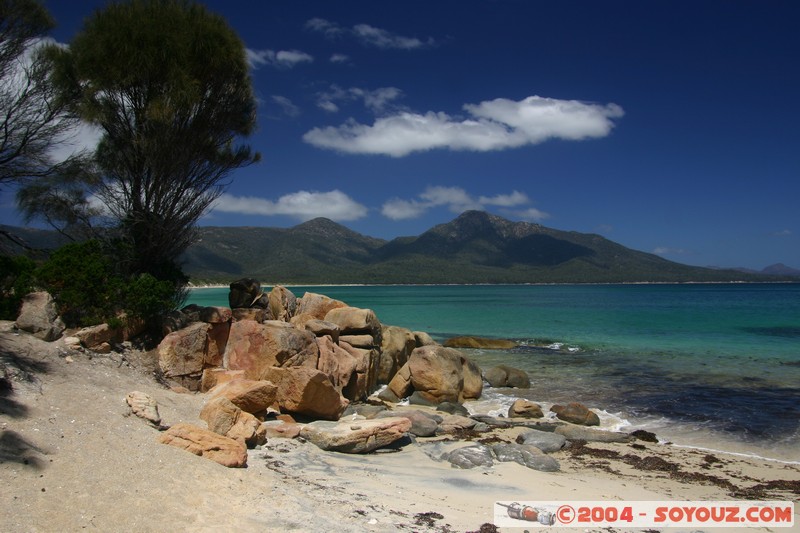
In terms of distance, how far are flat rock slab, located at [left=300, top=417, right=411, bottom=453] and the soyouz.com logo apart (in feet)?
11.2

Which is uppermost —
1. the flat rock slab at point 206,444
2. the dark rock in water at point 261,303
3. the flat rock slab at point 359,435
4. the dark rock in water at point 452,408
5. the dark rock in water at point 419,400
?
the dark rock in water at point 261,303

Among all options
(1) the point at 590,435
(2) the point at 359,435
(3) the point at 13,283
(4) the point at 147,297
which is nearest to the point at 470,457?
(2) the point at 359,435

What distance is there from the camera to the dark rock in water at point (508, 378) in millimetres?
20672

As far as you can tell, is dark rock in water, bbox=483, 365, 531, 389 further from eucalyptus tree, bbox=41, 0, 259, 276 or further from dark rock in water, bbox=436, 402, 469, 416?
eucalyptus tree, bbox=41, 0, 259, 276

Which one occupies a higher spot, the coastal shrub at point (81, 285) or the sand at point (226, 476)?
the coastal shrub at point (81, 285)

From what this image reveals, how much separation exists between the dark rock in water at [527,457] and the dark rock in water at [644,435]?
400 cm

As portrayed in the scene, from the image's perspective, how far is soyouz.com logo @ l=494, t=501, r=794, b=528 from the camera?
7.56m

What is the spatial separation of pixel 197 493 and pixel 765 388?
20814 millimetres

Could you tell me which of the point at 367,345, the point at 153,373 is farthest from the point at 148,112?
the point at 367,345

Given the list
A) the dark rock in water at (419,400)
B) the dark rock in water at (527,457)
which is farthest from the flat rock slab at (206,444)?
the dark rock in water at (419,400)

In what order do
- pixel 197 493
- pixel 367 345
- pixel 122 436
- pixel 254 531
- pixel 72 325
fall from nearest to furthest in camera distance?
pixel 254 531
pixel 197 493
pixel 122 436
pixel 72 325
pixel 367 345

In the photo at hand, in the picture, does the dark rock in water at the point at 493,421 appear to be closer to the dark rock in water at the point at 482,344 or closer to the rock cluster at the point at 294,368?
the rock cluster at the point at 294,368

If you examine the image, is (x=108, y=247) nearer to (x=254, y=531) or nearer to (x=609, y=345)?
(x=254, y=531)

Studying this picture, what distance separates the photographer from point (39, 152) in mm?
14469
